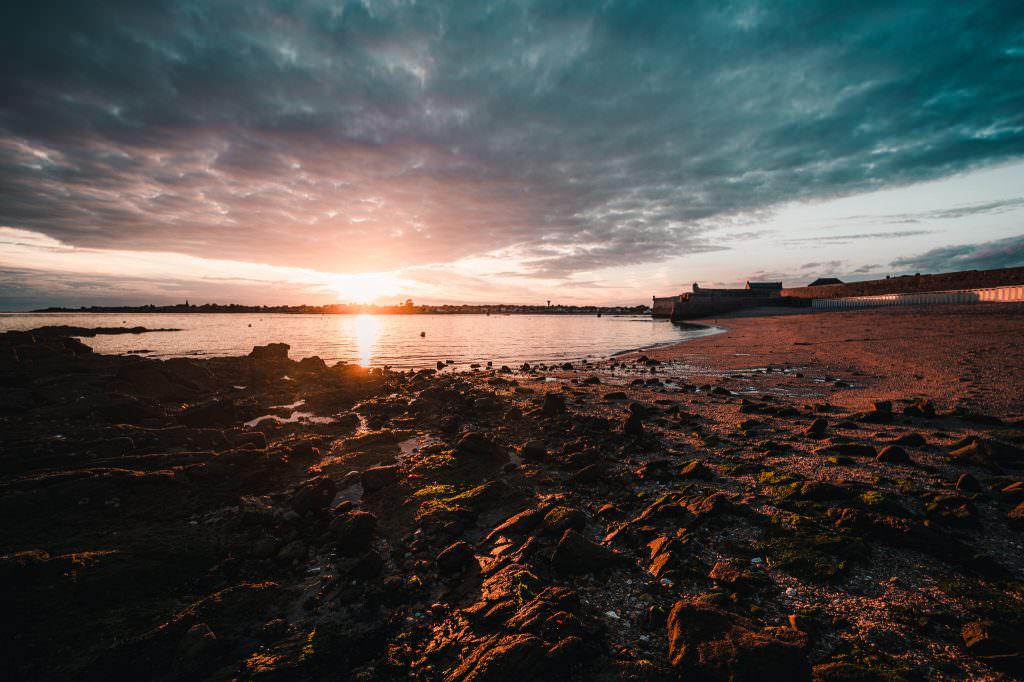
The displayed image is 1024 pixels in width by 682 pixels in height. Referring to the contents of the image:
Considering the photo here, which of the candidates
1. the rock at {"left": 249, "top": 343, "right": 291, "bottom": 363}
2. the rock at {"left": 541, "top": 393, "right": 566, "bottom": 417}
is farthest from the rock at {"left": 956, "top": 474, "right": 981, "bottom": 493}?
the rock at {"left": 249, "top": 343, "right": 291, "bottom": 363}

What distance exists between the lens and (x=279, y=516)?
8.19m

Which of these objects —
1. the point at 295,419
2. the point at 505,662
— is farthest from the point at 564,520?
the point at 295,419

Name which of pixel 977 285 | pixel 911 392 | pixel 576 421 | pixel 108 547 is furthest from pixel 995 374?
pixel 977 285

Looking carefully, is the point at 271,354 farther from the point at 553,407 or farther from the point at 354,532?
the point at 354,532

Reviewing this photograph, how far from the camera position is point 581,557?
5.89 m

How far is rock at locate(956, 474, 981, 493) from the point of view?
7215 millimetres

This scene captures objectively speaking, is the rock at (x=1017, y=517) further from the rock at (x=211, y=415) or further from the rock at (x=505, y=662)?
the rock at (x=211, y=415)

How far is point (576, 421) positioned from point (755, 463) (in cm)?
561

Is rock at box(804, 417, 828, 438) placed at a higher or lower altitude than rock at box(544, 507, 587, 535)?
higher

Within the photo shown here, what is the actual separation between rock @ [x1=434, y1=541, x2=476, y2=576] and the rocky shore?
0.08m

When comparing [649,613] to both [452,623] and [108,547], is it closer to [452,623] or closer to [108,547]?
[452,623]

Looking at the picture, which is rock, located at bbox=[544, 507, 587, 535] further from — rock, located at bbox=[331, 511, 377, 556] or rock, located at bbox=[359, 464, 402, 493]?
rock, located at bbox=[359, 464, 402, 493]

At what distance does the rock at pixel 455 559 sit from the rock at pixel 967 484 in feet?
30.0

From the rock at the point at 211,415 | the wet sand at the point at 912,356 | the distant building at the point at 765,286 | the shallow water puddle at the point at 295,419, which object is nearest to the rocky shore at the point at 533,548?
the rock at the point at 211,415
